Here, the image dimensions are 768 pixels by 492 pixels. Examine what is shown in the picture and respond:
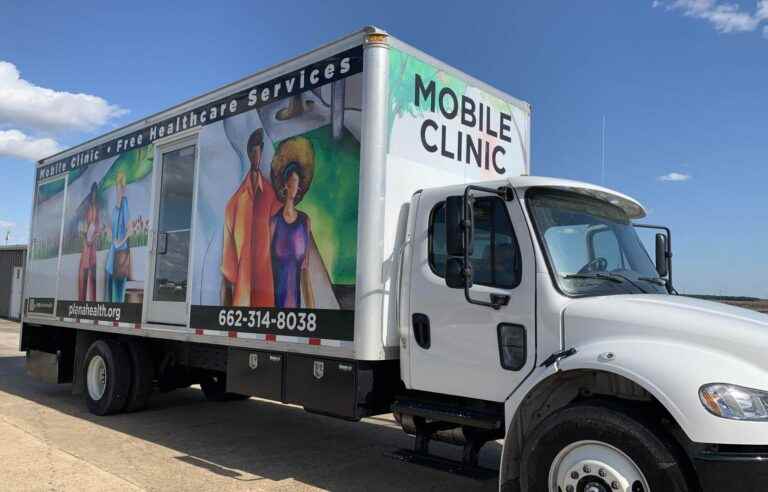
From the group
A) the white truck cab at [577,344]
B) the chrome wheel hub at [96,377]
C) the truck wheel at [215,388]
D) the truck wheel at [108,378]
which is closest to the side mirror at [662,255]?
the white truck cab at [577,344]

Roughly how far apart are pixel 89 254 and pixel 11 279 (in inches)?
917

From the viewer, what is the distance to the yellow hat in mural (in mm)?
5539

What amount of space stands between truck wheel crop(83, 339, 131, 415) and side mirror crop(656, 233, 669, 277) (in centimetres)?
627

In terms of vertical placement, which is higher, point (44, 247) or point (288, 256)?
point (44, 247)

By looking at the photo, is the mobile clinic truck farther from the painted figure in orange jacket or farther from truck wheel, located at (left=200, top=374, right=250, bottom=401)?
truck wheel, located at (left=200, top=374, right=250, bottom=401)

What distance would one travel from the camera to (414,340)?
4824 mm

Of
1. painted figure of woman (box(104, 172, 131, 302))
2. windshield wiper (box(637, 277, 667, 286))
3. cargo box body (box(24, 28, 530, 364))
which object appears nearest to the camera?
windshield wiper (box(637, 277, 667, 286))

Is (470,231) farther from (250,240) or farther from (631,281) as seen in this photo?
(250,240)

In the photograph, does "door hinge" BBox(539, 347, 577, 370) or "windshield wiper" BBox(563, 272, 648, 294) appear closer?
"door hinge" BBox(539, 347, 577, 370)

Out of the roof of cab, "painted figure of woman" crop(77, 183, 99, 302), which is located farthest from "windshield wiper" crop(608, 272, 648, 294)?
"painted figure of woman" crop(77, 183, 99, 302)

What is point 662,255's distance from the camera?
5.27 m

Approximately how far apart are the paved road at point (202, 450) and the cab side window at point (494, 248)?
7.10 feet

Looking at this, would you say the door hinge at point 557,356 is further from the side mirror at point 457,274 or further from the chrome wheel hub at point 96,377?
the chrome wheel hub at point 96,377

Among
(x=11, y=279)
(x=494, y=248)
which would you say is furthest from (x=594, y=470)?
(x=11, y=279)
